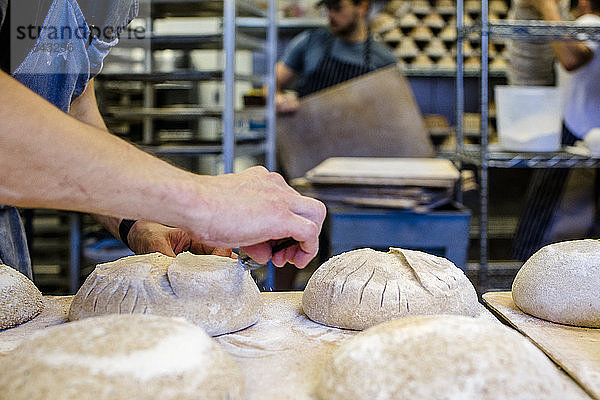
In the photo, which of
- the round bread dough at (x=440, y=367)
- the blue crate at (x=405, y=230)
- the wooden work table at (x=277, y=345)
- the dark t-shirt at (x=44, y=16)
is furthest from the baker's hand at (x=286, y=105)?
the round bread dough at (x=440, y=367)

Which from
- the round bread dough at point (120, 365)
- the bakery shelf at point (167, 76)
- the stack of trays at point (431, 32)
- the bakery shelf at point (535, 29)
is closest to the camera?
the round bread dough at point (120, 365)

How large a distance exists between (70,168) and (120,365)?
263mm

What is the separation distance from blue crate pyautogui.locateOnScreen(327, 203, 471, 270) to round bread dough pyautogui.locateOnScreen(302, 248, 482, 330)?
97 centimetres

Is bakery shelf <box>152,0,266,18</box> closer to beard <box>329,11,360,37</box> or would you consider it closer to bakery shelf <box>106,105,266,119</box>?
bakery shelf <box>106,105,266,119</box>

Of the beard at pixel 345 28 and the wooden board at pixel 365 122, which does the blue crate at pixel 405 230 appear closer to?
the wooden board at pixel 365 122

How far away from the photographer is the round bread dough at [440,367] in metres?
0.71

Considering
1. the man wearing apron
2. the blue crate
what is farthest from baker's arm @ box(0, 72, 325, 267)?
the man wearing apron

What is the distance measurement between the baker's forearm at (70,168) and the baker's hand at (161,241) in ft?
1.48

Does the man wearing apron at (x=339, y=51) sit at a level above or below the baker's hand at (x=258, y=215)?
above

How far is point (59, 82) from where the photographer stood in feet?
4.24

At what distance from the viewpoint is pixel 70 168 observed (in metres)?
0.78

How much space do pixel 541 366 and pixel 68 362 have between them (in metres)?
0.58

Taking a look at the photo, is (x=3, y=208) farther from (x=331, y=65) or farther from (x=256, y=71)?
(x=256, y=71)

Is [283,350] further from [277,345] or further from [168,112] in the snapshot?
[168,112]
